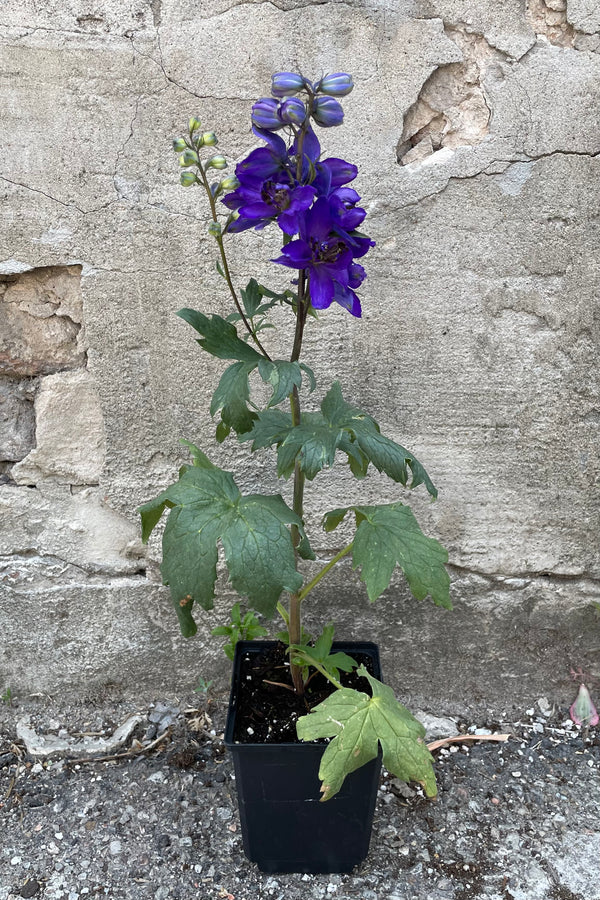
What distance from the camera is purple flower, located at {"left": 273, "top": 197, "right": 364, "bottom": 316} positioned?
4.02ft

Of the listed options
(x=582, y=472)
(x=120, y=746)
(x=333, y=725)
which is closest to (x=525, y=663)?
(x=582, y=472)

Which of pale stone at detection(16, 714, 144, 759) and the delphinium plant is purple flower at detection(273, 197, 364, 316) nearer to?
the delphinium plant

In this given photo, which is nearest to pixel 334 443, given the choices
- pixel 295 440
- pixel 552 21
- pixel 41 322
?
pixel 295 440

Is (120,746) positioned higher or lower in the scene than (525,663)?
lower

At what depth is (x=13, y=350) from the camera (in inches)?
77.6

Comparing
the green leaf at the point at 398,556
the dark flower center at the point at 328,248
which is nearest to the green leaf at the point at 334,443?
the green leaf at the point at 398,556

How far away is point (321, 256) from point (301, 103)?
0.86 ft

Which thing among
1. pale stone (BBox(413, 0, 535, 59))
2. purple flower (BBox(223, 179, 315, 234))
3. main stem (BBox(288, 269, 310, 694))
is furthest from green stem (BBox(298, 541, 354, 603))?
pale stone (BBox(413, 0, 535, 59))

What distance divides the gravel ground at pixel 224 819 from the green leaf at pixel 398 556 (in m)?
0.77

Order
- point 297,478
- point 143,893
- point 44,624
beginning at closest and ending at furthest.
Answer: point 297,478
point 143,893
point 44,624

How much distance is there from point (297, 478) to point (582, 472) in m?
0.96

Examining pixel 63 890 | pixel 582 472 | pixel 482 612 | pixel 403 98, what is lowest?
→ pixel 63 890

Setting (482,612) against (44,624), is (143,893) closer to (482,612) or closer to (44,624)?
(44,624)

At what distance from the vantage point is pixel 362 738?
1415mm
